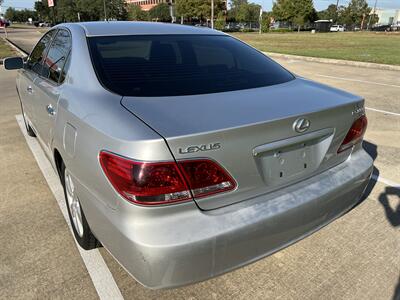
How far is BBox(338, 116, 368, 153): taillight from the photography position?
2529 mm

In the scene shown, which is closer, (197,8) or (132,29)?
(132,29)

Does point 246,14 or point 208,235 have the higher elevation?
point 208,235

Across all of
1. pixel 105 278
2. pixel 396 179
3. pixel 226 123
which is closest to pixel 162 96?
pixel 226 123

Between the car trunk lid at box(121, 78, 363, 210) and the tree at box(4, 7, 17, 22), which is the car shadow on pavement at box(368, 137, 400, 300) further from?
the tree at box(4, 7, 17, 22)

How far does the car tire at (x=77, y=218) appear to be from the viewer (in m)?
2.61

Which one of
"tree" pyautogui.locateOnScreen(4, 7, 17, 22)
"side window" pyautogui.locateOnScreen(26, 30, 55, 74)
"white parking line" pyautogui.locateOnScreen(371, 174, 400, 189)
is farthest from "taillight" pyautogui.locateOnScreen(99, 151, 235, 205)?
"tree" pyautogui.locateOnScreen(4, 7, 17, 22)

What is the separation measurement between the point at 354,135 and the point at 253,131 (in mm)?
1007

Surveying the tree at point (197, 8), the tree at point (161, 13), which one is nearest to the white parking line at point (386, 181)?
the tree at point (197, 8)

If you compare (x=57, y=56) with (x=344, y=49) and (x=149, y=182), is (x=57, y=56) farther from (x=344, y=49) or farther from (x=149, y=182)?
(x=344, y=49)

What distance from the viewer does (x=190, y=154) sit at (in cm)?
183

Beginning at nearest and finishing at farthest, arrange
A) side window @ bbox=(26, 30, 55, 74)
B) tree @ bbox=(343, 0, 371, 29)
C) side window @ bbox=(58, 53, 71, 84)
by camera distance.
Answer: side window @ bbox=(58, 53, 71, 84)
side window @ bbox=(26, 30, 55, 74)
tree @ bbox=(343, 0, 371, 29)

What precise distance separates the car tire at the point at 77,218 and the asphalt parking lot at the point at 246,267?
0.45ft

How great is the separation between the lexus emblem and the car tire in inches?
58.7

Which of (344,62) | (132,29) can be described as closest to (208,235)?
(132,29)
